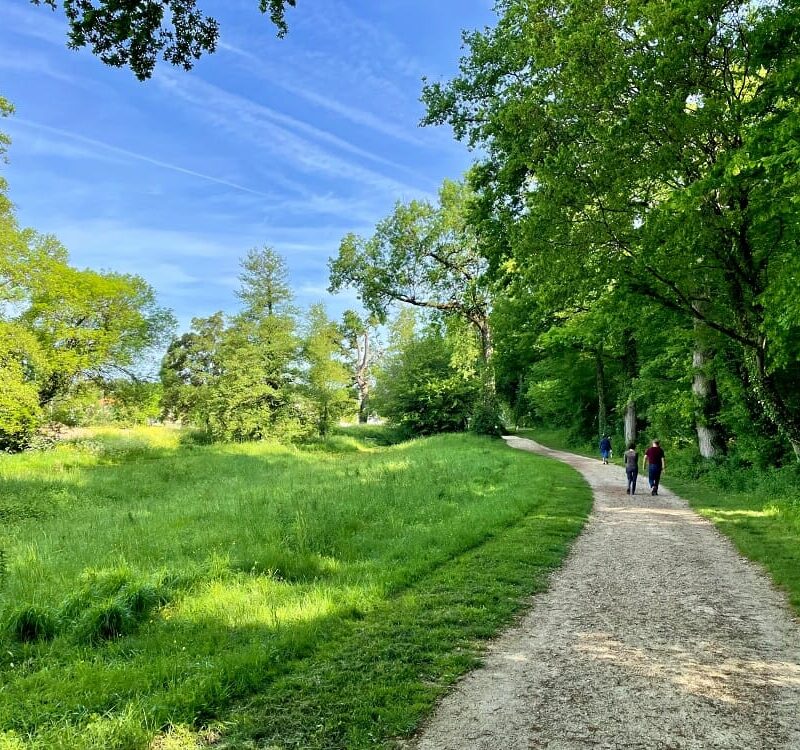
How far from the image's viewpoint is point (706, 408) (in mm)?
19484

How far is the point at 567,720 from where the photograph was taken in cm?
404

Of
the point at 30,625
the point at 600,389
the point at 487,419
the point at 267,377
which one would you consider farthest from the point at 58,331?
the point at 600,389

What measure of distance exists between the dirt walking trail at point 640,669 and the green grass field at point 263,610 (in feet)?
1.37

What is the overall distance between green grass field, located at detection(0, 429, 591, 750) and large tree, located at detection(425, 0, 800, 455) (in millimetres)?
6067

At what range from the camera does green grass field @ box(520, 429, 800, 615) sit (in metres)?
8.35

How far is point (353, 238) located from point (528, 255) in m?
24.9

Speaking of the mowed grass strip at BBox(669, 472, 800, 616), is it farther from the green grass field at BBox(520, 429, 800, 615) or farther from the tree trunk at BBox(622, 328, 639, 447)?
the tree trunk at BBox(622, 328, 639, 447)

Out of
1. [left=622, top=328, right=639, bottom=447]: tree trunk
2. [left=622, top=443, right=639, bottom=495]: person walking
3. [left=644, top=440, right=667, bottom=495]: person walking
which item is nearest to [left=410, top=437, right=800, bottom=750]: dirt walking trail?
[left=622, top=443, right=639, bottom=495]: person walking

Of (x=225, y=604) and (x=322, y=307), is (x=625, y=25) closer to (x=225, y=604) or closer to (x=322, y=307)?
(x=225, y=604)

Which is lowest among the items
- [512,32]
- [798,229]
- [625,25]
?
[798,229]

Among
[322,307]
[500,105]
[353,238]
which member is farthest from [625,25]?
[322,307]

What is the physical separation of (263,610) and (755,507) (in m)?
12.3

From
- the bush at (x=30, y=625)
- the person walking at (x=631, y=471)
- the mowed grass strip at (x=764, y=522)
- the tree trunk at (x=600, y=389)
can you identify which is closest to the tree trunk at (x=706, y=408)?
the mowed grass strip at (x=764, y=522)

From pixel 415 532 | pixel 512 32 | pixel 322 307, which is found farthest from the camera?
pixel 322 307
